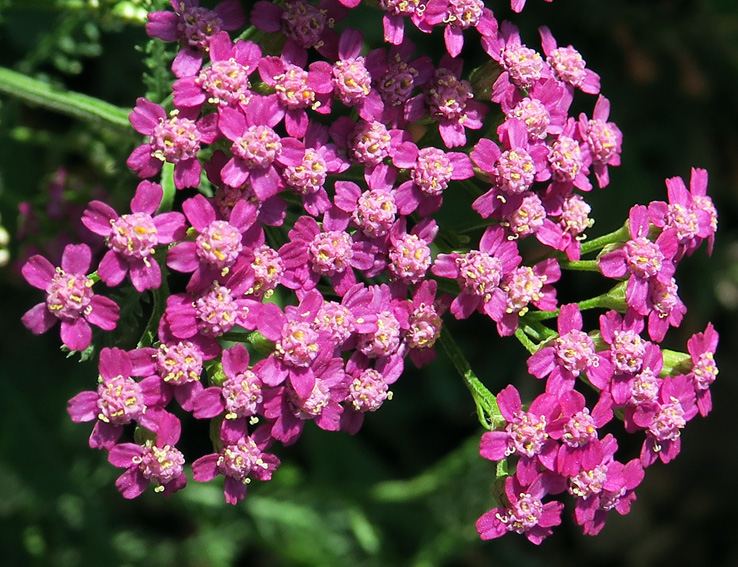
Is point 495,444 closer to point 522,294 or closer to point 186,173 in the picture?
point 522,294

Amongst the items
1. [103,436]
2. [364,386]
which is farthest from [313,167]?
[103,436]

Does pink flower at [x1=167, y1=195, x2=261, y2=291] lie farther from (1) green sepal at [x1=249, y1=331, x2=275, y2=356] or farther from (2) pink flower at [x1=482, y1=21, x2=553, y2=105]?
(2) pink flower at [x1=482, y1=21, x2=553, y2=105]

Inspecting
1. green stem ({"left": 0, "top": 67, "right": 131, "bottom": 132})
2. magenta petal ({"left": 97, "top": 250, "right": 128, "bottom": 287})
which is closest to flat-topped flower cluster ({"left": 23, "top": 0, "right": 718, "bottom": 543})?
magenta petal ({"left": 97, "top": 250, "right": 128, "bottom": 287})

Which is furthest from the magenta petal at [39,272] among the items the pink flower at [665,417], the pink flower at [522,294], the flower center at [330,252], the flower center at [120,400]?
the pink flower at [665,417]

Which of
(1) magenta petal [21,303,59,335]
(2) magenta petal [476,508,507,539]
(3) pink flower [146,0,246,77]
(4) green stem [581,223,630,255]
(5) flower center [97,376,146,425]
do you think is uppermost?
(3) pink flower [146,0,246,77]

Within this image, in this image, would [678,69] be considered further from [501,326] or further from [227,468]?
[227,468]

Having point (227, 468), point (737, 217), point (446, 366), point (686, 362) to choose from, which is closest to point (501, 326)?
point (686, 362)

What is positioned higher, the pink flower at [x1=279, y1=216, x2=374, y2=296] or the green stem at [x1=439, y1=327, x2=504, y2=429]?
the pink flower at [x1=279, y1=216, x2=374, y2=296]

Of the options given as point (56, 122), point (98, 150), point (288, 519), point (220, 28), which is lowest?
point (288, 519)
